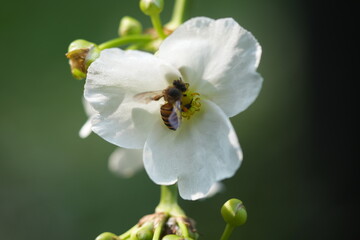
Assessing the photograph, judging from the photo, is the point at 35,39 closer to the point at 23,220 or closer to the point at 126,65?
the point at 23,220

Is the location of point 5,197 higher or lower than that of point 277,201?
higher

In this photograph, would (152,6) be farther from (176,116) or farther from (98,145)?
(98,145)

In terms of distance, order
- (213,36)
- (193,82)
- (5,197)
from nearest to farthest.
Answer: (213,36) < (193,82) < (5,197)

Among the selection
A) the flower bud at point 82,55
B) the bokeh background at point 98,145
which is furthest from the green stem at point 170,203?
the bokeh background at point 98,145

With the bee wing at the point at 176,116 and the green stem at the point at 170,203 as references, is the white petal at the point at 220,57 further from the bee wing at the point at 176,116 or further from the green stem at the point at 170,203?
the green stem at the point at 170,203

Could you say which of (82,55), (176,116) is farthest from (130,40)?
(176,116)

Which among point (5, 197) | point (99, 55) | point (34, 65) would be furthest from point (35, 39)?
point (99, 55)

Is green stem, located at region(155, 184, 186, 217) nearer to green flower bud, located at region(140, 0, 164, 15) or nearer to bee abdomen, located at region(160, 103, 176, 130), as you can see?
bee abdomen, located at region(160, 103, 176, 130)
